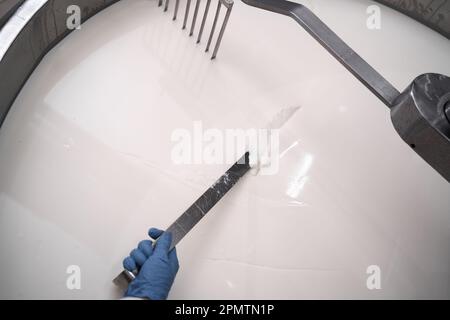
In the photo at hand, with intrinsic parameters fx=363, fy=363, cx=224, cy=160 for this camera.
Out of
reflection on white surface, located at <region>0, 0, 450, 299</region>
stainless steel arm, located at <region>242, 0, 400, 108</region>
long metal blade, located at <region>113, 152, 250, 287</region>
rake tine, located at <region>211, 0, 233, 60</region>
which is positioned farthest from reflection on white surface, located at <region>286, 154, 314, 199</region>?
rake tine, located at <region>211, 0, 233, 60</region>

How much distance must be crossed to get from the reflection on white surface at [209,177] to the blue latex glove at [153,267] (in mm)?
75

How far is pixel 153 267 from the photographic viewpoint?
969mm

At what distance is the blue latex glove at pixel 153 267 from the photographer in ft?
3.16

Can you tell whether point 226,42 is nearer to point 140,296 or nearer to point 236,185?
point 236,185

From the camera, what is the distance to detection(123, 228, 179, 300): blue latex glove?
0.96 meters

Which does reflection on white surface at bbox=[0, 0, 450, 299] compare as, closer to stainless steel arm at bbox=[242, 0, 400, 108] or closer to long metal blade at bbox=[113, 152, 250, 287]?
long metal blade at bbox=[113, 152, 250, 287]

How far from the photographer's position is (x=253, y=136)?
4.31ft

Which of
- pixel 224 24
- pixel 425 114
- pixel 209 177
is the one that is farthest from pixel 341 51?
pixel 209 177

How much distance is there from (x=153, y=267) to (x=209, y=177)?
14.4 inches

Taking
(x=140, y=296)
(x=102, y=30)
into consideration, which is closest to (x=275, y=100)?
(x=102, y=30)

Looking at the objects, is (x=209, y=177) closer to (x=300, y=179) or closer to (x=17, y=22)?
(x=300, y=179)

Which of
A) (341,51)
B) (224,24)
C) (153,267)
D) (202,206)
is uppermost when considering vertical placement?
(224,24)

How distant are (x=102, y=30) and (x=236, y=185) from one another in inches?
32.4

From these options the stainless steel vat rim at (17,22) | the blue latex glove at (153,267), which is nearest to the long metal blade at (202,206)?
the blue latex glove at (153,267)
